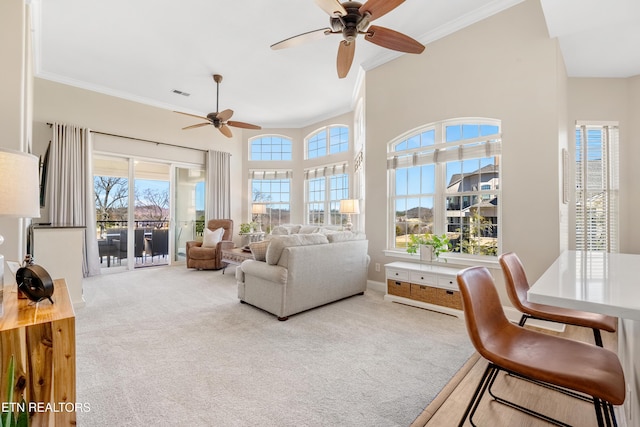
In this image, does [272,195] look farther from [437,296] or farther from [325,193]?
[437,296]

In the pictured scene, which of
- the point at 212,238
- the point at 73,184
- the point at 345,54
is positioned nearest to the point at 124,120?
the point at 73,184

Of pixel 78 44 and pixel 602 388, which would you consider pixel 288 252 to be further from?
pixel 78 44

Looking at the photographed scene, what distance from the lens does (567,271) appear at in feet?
4.88

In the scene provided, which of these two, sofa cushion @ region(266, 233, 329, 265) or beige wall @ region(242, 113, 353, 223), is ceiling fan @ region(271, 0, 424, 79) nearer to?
sofa cushion @ region(266, 233, 329, 265)

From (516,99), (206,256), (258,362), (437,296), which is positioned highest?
(516,99)

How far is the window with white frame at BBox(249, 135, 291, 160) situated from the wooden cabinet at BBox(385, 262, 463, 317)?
4.92 metres

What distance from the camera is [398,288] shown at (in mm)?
3742

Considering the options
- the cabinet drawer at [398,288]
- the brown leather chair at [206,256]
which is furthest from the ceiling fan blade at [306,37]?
the brown leather chair at [206,256]

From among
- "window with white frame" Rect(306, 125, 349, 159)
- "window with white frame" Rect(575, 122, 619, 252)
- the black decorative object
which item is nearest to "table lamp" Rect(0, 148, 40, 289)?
the black decorative object

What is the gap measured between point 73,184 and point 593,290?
21.7 feet

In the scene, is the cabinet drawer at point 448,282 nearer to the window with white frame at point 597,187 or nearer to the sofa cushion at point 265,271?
the sofa cushion at point 265,271

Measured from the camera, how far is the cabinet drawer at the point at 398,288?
365cm

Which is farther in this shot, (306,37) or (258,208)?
(258,208)

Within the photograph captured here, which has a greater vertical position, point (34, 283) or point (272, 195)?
point (272, 195)
